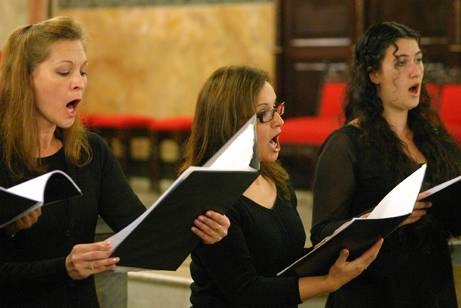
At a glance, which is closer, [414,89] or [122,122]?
[414,89]

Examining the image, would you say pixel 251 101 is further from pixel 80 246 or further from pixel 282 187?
pixel 80 246

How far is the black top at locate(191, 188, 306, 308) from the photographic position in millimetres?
2094

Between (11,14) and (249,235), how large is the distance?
22.0 ft

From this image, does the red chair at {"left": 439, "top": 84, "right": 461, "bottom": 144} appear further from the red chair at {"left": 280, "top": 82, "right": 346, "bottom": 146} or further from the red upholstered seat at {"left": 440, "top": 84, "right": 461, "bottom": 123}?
the red chair at {"left": 280, "top": 82, "right": 346, "bottom": 146}

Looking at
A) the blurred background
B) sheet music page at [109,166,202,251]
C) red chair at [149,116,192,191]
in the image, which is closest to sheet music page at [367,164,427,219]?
sheet music page at [109,166,202,251]

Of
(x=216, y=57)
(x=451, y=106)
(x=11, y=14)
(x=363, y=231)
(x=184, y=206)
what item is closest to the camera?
(x=184, y=206)

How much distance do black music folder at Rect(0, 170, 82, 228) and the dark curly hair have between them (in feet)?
4.00

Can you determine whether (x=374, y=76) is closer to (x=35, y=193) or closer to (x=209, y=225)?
(x=209, y=225)

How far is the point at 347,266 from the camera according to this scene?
206 centimetres

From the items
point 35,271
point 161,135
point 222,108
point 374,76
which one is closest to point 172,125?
point 161,135

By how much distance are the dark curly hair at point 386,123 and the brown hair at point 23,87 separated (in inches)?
40.1

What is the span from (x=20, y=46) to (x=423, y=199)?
114cm

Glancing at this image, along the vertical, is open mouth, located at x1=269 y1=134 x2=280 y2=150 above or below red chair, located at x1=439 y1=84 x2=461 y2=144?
above

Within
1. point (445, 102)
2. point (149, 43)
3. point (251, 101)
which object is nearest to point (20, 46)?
point (251, 101)
